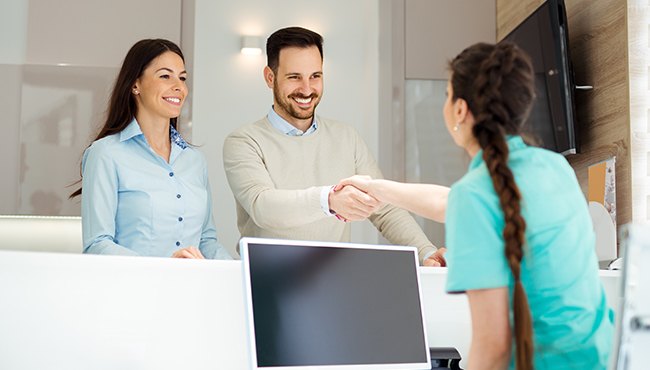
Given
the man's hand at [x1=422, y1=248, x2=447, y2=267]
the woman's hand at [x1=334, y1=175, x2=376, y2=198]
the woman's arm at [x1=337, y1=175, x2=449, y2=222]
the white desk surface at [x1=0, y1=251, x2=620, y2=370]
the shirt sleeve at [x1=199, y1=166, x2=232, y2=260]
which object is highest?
the woman's hand at [x1=334, y1=175, x2=376, y2=198]

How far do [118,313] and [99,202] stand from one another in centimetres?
53

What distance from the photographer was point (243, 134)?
3105 millimetres

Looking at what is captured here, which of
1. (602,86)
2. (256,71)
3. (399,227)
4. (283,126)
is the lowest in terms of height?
(399,227)

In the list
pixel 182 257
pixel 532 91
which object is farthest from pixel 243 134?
Answer: pixel 532 91

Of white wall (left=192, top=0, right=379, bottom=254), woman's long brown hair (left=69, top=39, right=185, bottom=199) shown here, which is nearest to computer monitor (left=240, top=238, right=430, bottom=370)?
woman's long brown hair (left=69, top=39, right=185, bottom=199)

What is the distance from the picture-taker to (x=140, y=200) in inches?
103

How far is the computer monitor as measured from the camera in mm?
1890

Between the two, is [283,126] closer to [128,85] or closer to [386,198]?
[128,85]

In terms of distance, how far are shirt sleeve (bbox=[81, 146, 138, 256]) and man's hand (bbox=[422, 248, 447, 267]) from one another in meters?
0.85

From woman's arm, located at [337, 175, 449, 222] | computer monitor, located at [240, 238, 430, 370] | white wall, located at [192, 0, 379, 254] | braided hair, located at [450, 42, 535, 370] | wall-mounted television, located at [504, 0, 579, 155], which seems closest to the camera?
braided hair, located at [450, 42, 535, 370]

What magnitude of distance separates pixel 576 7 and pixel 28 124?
2594 mm

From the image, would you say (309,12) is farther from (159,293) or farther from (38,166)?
(159,293)

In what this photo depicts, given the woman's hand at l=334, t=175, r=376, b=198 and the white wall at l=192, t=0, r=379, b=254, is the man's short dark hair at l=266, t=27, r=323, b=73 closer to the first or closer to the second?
the woman's hand at l=334, t=175, r=376, b=198

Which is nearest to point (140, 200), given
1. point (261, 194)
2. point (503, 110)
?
point (261, 194)
